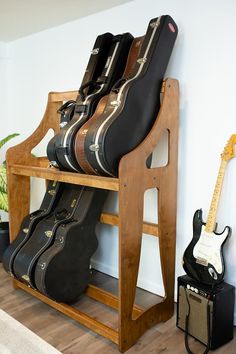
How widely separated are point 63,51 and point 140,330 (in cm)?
217

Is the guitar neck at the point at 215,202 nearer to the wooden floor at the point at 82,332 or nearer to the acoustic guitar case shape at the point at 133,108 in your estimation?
the acoustic guitar case shape at the point at 133,108

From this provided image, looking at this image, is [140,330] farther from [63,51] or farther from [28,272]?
[63,51]

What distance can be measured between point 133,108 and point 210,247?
853 mm

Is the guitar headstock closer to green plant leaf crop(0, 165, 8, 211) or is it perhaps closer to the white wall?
the white wall

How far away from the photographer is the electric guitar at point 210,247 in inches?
65.2

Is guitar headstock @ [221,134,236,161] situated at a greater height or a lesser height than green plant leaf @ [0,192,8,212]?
greater

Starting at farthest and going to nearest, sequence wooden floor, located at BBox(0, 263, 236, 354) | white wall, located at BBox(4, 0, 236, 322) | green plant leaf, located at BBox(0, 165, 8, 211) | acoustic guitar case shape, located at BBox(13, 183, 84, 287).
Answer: green plant leaf, located at BBox(0, 165, 8, 211) < acoustic guitar case shape, located at BBox(13, 183, 84, 287) < white wall, located at BBox(4, 0, 236, 322) < wooden floor, located at BBox(0, 263, 236, 354)

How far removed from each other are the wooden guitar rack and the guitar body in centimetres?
17

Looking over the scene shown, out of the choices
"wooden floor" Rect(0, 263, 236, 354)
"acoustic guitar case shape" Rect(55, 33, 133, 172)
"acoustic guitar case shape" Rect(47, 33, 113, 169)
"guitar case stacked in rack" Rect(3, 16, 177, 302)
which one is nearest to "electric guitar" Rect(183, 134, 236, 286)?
"wooden floor" Rect(0, 263, 236, 354)

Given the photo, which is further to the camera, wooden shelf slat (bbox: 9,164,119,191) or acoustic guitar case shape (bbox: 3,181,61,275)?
acoustic guitar case shape (bbox: 3,181,61,275)

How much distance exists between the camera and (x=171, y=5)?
1.91 m

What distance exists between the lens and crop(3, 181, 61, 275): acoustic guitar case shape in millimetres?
2033

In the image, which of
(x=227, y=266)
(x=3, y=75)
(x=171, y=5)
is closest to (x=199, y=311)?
(x=227, y=266)

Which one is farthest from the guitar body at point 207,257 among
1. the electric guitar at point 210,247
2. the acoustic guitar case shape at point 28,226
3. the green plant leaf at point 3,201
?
the green plant leaf at point 3,201
